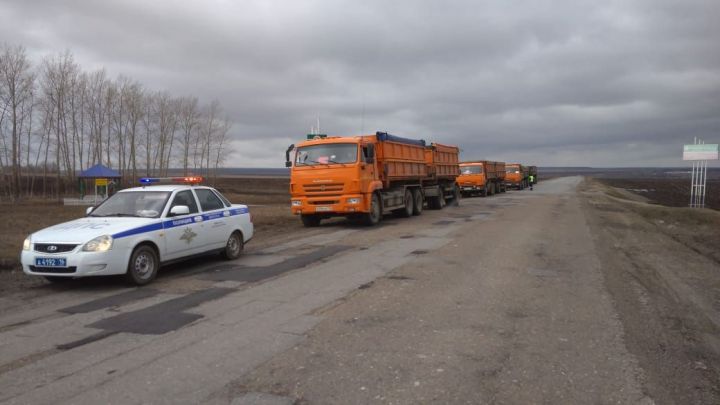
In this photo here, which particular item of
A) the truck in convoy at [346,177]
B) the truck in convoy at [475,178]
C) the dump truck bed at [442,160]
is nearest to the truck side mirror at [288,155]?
the truck in convoy at [346,177]

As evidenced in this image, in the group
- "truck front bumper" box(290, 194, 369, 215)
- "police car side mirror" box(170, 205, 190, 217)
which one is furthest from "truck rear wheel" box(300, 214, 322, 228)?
"police car side mirror" box(170, 205, 190, 217)

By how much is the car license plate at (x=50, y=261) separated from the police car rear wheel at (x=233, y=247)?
3.37 meters

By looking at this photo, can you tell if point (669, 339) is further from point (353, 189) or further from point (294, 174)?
point (294, 174)

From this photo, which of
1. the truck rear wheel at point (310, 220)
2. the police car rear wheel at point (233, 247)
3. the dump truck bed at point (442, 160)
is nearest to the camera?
the police car rear wheel at point (233, 247)

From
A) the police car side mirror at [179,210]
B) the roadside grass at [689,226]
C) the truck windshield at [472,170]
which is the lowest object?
the roadside grass at [689,226]

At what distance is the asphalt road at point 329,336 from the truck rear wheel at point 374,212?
6.94m

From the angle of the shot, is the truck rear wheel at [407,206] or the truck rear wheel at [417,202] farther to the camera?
the truck rear wheel at [417,202]

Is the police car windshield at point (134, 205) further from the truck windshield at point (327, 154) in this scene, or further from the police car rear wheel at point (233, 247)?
the truck windshield at point (327, 154)

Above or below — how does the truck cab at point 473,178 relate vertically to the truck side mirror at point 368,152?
below

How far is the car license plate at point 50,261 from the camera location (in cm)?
776

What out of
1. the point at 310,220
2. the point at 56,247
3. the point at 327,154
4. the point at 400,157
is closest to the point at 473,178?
the point at 400,157

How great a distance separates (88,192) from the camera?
1499 inches

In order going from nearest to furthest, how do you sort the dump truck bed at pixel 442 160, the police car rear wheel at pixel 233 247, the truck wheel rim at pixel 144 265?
the truck wheel rim at pixel 144 265
the police car rear wheel at pixel 233 247
the dump truck bed at pixel 442 160

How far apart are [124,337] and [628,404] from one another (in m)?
4.69
